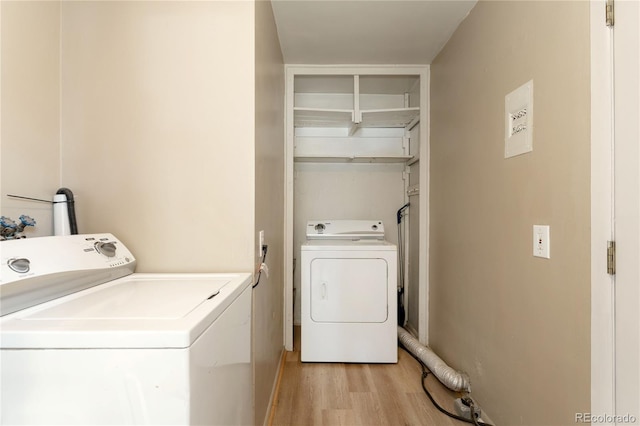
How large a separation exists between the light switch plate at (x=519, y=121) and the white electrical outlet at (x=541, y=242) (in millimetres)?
348

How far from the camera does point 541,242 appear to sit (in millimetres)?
1229

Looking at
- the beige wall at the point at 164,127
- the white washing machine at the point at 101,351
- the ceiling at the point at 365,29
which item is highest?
the ceiling at the point at 365,29

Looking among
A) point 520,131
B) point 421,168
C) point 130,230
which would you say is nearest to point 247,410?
point 130,230

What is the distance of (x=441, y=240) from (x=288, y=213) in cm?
125

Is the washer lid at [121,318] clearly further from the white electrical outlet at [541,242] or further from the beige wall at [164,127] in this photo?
the white electrical outlet at [541,242]

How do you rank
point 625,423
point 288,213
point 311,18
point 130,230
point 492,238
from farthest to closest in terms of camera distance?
point 288,213 < point 311,18 < point 492,238 < point 130,230 < point 625,423

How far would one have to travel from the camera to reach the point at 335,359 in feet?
7.34

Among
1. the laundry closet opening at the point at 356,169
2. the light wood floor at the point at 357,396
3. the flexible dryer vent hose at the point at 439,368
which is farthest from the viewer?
the laundry closet opening at the point at 356,169

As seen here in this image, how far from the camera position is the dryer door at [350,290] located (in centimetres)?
224

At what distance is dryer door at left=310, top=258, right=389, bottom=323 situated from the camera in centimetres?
224

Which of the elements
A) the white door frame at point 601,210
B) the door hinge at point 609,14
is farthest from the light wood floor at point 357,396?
the door hinge at point 609,14

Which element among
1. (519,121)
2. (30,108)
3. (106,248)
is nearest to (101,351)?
(106,248)

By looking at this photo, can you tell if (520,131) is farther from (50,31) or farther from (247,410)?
(50,31)
